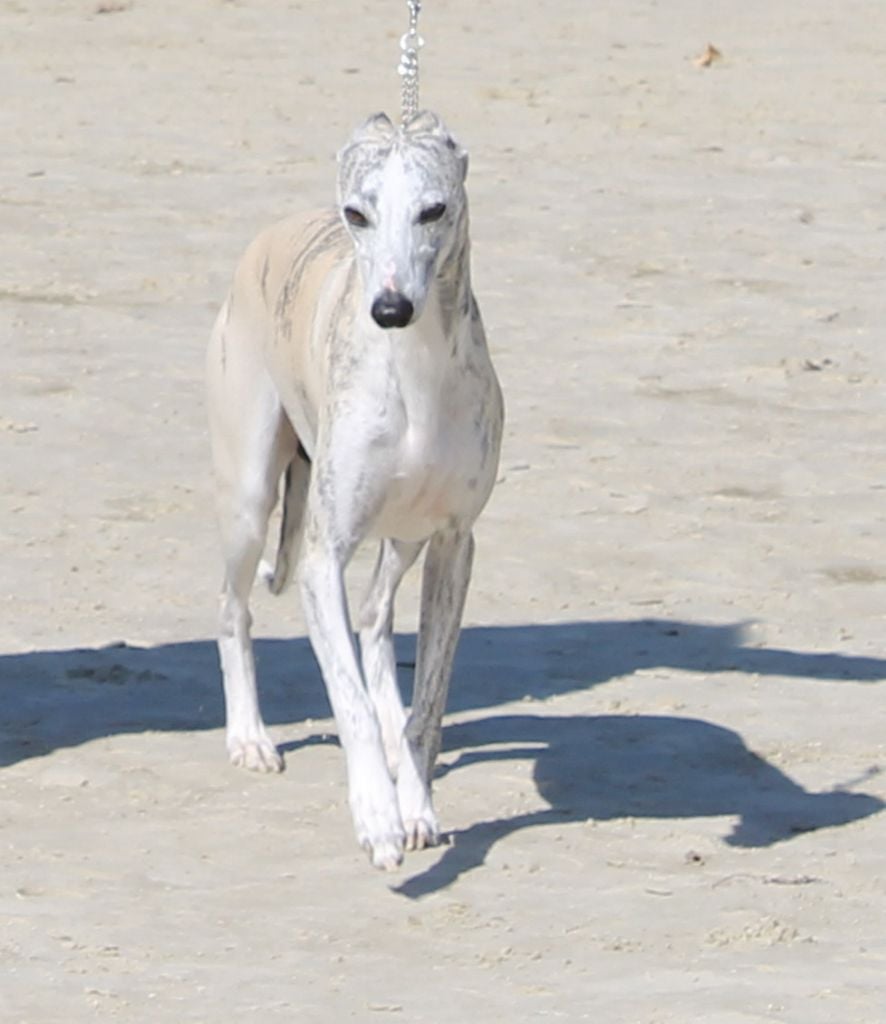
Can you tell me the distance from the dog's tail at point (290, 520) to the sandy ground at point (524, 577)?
358mm

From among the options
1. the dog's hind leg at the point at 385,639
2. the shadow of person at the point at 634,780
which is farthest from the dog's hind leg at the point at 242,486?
the shadow of person at the point at 634,780

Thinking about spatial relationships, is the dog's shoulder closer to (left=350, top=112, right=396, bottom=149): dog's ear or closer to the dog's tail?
the dog's tail

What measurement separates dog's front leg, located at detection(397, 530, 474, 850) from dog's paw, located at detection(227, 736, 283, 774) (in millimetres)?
583

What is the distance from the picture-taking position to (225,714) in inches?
279

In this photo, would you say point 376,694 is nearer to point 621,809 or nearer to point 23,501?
point 621,809

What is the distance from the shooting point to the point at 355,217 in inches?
219

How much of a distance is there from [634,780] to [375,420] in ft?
4.17

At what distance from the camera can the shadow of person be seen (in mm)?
6266

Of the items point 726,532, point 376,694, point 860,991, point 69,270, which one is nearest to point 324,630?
point 376,694

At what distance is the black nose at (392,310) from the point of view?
5395mm

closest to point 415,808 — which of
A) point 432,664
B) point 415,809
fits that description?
point 415,809

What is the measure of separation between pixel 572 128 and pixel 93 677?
743cm

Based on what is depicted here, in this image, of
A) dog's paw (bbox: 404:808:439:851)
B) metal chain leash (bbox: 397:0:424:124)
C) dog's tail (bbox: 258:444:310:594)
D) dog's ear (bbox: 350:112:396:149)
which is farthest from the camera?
dog's tail (bbox: 258:444:310:594)

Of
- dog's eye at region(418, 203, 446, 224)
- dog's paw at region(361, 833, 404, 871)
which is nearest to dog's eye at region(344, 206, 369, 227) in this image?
dog's eye at region(418, 203, 446, 224)
